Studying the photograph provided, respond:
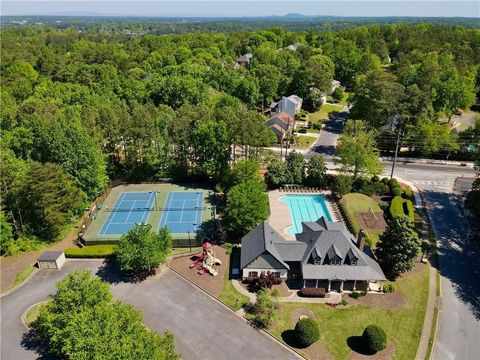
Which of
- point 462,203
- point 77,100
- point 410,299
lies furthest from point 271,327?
point 77,100

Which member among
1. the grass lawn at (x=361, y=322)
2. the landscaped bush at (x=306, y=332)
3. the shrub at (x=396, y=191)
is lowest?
the grass lawn at (x=361, y=322)

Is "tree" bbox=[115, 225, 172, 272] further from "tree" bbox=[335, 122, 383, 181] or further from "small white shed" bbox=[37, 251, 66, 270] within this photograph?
"tree" bbox=[335, 122, 383, 181]

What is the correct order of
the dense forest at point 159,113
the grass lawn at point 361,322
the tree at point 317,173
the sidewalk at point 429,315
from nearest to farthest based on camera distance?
the sidewalk at point 429,315
the grass lawn at point 361,322
the dense forest at point 159,113
the tree at point 317,173

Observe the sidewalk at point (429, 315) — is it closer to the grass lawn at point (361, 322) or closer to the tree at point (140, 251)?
the grass lawn at point (361, 322)

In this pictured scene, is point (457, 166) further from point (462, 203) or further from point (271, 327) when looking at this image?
point (271, 327)

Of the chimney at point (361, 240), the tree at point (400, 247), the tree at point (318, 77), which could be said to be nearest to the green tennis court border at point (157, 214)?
the chimney at point (361, 240)

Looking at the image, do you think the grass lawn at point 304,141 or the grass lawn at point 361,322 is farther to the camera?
the grass lawn at point 304,141
